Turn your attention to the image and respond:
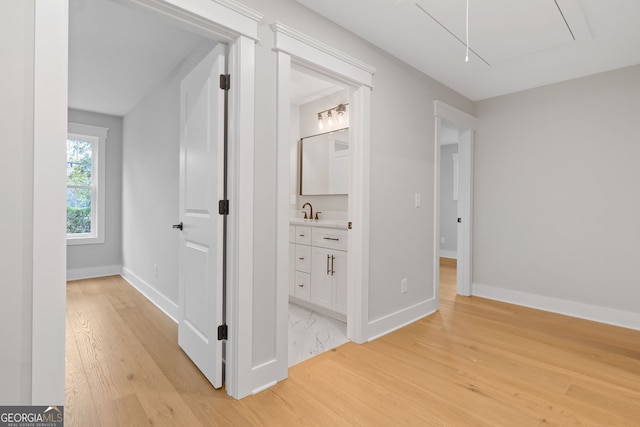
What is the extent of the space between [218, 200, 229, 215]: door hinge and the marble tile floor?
1.16 m

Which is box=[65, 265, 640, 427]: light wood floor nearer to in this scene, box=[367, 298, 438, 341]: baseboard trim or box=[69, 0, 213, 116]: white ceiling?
box=[367, 298, 438, 341]: baseboard trim

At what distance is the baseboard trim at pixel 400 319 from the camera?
257 centimetres

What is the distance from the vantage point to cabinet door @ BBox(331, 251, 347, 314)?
2779 millimetres

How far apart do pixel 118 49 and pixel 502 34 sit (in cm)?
314

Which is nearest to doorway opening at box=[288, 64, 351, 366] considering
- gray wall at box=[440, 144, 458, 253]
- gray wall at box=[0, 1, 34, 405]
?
gray wall at box=[0, 1, 34, 405]

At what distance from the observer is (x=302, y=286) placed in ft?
10.6

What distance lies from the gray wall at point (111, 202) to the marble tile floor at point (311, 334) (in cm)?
330

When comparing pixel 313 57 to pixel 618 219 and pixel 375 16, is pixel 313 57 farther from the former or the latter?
pixel 618 219

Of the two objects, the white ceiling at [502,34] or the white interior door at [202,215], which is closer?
the white interior door at [202,215]

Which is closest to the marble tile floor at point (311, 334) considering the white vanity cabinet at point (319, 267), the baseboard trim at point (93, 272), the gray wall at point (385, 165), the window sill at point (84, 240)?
the white vanity cabinet at point (319, 267)

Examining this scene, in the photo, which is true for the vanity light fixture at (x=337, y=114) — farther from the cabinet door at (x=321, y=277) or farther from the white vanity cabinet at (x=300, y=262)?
the cabinet door at (x=321, y=277)

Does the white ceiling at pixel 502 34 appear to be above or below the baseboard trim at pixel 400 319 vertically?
above

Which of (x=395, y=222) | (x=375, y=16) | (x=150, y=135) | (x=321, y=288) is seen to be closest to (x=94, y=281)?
(x=150, y=135)

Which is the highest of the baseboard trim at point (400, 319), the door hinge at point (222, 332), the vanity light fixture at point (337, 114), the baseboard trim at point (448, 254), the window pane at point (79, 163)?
the vanity light fixture at point (337, 114)
